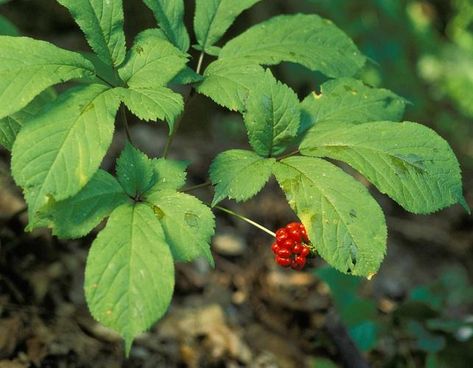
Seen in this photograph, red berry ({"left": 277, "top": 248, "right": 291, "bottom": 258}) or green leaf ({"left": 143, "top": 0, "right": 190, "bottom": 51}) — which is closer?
red berry ({"left": 277, "top": 248, "right": 291, "bottom": 258})

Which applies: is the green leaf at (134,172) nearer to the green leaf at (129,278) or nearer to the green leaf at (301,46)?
the green leaf at (129,278)

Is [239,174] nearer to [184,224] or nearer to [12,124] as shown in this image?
[184,224]

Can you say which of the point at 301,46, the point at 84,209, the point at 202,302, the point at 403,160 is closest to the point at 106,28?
the point at 84,209

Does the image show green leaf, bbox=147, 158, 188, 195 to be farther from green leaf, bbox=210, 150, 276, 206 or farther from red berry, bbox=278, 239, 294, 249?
red berry, bbox=278, 239, 294, 249

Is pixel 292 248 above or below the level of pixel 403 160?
below

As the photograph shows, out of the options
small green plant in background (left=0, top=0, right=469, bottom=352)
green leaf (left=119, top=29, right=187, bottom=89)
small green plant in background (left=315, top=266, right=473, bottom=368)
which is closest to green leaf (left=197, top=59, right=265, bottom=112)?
small green plant in background (left=0, top=0, right=469, bottom=352)

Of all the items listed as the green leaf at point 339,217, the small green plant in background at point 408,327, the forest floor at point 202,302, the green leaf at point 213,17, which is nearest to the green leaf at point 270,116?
the green leaf at point 339,217

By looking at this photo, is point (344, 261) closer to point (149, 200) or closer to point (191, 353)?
point (149, 200)
